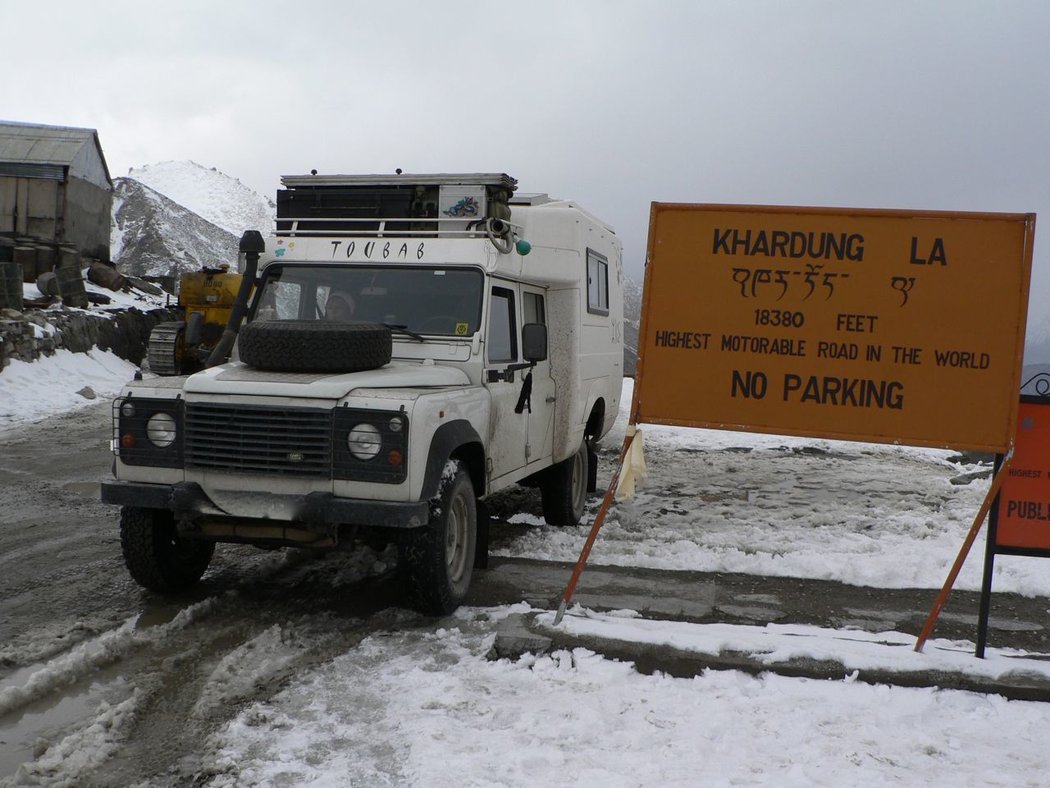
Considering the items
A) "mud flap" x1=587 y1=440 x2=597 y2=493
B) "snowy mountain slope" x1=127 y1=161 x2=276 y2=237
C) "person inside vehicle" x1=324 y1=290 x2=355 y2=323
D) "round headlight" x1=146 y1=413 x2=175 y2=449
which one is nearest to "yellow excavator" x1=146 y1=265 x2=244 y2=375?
"person inside vehicle" x1=324 y1=290 x2=355 y2=323

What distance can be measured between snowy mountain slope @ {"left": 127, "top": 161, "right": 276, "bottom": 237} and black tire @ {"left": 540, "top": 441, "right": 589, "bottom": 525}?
3719 inches

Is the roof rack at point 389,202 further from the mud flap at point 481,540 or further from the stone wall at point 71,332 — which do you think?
the stone wall at point 71,332

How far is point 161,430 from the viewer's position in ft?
16.5

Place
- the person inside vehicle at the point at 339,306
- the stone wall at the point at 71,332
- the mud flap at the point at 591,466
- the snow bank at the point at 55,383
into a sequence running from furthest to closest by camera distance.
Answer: the stone wall at the point at 71,332
the snow bank at the point at 55,383
the mud flap at the point at 591,466
the person inside vehicle at the point at 339,306

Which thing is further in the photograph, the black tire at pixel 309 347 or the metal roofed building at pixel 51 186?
the metal roofed building at pixel 51 186

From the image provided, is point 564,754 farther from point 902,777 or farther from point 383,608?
point 383,608

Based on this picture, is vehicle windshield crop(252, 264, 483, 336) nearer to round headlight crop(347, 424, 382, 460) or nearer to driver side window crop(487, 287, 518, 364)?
driver side window crop(487, 287, 518, 364)

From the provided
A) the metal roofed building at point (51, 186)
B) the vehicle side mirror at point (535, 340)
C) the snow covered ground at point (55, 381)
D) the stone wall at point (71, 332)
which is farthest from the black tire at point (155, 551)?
the metal roofed building at point (51, 186)

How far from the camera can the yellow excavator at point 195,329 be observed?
6199mm

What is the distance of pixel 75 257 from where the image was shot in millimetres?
21250

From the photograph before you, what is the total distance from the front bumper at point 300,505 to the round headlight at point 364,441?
247 mm

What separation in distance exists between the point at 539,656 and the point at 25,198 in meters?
25.5

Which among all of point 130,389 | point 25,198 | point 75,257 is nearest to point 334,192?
point 130,389

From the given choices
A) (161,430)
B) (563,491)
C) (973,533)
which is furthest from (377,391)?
(563,491)
